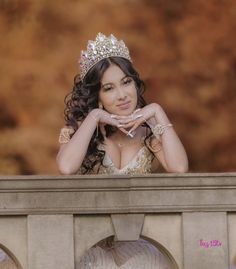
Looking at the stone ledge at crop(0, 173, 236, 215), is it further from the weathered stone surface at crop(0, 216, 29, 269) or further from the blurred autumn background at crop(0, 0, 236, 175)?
the blurred autumn background at crop(0, 0, 236, 175)

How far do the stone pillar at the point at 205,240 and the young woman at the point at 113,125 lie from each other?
448 millimetres

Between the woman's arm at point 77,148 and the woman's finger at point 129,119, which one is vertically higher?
the woman's finger at point 129,119

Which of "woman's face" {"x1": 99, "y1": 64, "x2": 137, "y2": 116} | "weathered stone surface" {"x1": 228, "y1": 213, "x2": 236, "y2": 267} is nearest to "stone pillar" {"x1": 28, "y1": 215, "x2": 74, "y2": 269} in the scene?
"weathered stone surface" {"x1": 228, "y1": 213, "x2": 236, "y2": 267}

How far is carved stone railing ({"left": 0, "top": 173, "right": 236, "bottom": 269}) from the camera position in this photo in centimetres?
443

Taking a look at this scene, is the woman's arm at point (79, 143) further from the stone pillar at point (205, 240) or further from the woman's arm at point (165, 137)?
the stone pillar at point (205, 240)

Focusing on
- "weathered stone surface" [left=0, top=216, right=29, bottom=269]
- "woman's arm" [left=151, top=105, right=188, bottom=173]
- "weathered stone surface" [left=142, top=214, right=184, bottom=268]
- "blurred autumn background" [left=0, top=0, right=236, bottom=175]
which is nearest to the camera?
"weathered stone surface" [left=0, top=216, right=29, bottom=269]

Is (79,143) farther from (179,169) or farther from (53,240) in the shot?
(53,240)

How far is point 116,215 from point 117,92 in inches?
29.0

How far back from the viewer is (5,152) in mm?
7562

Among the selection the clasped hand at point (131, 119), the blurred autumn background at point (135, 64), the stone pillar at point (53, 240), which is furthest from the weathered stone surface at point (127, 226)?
the blurred autumn background at point (135, 64)

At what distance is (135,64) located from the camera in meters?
7.60

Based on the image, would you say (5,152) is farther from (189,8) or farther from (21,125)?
(189,8)

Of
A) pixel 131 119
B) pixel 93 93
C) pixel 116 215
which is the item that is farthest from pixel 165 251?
pixel 93 93

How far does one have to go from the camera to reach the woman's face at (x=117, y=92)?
201 inches
